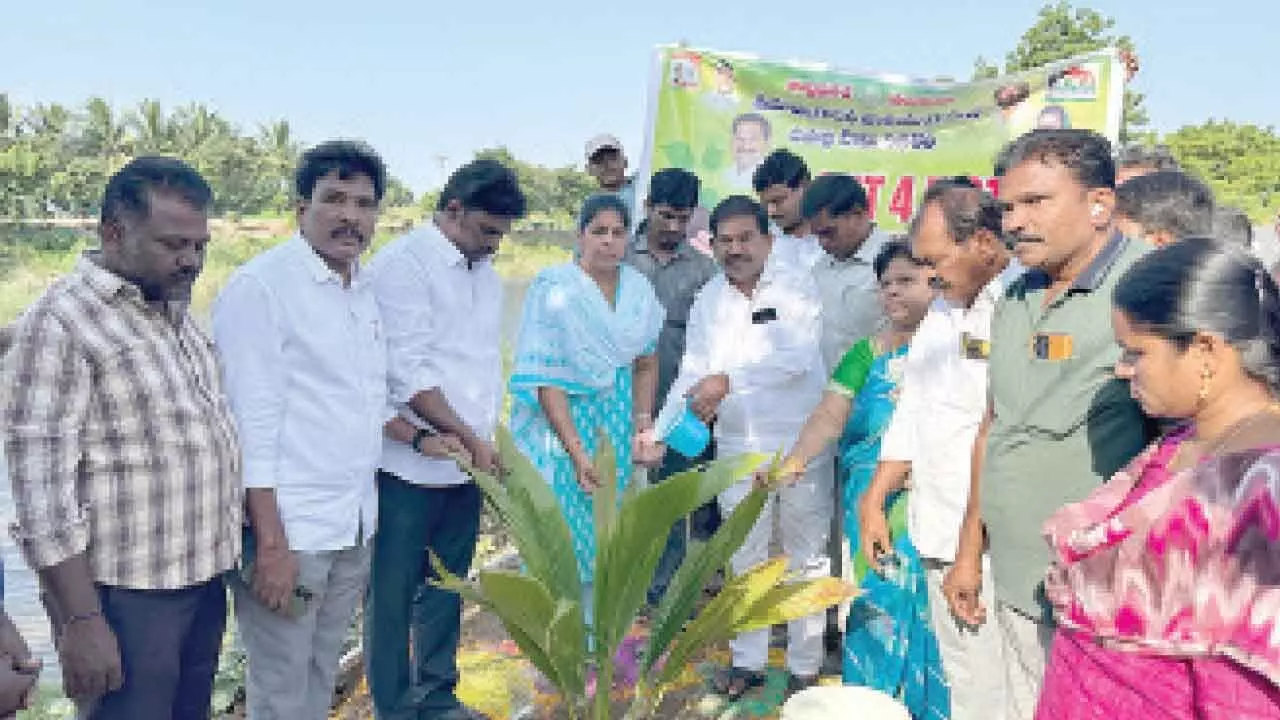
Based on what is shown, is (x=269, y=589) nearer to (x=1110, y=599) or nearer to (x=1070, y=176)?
(x=1110, y=599)

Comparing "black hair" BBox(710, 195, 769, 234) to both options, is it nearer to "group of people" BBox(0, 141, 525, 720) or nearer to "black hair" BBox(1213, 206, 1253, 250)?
"group of people" BBox(0, 141, 525, 720)

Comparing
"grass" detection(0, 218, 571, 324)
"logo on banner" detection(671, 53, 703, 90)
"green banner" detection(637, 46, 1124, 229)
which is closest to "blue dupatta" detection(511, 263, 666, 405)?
"green banner" detection(637, 46, 1124, 229)

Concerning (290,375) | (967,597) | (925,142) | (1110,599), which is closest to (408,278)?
(290,375)

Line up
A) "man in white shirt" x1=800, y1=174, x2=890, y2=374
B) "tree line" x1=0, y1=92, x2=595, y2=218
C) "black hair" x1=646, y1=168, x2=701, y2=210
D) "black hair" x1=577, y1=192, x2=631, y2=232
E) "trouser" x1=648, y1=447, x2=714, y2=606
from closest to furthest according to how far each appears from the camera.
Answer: "black hair" x1=577, y1=192, x2=631, y2=232 < "man in white shirt" x1=800, y1=174, x2=890, y2=374 < "black hair" x1=646, y1=168, x2=701, y2=210 < "trouser" x1=648, y1=447, x2=714, y2=606 < "tree line" x1=0, y1=92, x2=595, y2=218

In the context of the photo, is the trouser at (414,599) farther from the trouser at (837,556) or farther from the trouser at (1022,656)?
the trouser at (1022,656)

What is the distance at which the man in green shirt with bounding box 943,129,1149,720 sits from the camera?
183 centimetres

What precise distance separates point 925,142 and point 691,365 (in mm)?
3374

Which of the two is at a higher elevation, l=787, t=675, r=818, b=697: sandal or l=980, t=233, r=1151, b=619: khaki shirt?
l=980, t=233, r=1151, b=619: khaki shirt

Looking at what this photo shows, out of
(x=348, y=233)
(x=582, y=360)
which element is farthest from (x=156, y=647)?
(x=582, y=360)

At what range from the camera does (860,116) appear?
5.91 m

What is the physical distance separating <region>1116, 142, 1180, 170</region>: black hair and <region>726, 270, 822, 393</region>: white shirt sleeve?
1337 mm

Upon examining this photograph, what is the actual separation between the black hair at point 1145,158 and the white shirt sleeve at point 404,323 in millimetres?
2601

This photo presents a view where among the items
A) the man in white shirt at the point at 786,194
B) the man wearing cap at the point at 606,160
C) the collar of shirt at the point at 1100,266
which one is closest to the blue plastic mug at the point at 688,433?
the man in white shirt at the point at 786,194

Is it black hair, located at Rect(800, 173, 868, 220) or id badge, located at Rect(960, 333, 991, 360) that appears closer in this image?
id badge, located at Rect(960, 333, 991, 360)
